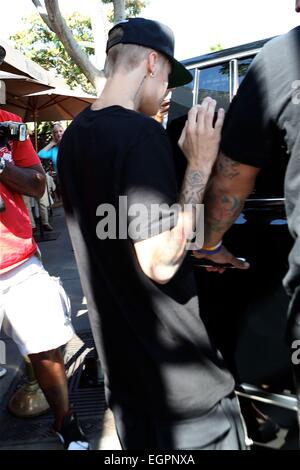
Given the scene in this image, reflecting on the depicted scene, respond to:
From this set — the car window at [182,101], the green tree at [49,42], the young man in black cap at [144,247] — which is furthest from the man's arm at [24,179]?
the green tree at [49,42]

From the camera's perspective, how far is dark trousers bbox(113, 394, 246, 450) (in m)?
1.25

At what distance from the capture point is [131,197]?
45.3 inches

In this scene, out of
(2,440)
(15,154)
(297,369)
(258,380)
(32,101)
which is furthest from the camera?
(32,101)

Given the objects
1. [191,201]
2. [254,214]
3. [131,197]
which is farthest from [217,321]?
[131,197]

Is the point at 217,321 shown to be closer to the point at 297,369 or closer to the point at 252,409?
the point at 252,409

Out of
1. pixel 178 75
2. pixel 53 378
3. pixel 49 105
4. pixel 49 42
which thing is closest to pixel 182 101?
pixel 178 75

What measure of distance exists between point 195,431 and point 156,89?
1.06 m

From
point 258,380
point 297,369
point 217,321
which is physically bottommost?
point 258,380

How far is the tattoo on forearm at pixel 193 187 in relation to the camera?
1248 mm

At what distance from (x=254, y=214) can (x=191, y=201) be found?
903 millimetres

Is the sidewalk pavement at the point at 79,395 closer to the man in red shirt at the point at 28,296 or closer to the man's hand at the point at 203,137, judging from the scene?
the man in red shirt at the point at 28,296

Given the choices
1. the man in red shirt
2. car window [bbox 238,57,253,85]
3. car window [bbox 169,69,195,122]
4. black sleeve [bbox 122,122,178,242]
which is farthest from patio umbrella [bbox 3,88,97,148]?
black sleeve [bbox 122,122,178,242]

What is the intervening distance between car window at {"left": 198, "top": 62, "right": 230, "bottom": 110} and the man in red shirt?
41.0 inches

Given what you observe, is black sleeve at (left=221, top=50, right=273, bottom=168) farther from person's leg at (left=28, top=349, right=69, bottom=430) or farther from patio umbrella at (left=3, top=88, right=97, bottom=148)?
patio umbrella at (left=3, top=88, right=97, bottom=148)
